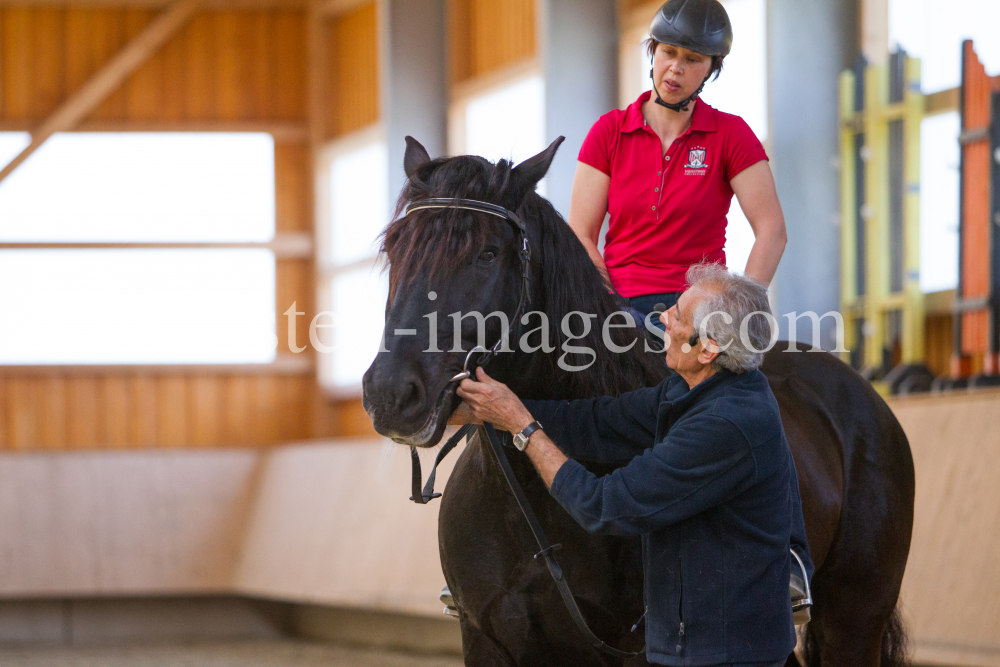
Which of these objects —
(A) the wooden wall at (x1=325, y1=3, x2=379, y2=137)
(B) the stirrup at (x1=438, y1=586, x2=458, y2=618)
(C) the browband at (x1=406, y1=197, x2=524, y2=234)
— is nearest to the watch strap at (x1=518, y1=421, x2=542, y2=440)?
(C) the browband at (x1=406, y1=197, x2=524, y2=234)

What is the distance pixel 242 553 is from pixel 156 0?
258 inches

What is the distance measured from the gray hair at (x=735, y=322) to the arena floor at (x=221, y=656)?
5.68 m

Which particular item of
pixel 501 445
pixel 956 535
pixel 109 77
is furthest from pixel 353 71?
pixel 501 445

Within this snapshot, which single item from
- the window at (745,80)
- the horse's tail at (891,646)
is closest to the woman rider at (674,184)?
the horse's tail at (891,646)

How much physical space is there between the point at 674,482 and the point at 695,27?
1354 mm

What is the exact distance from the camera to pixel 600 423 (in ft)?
7.91

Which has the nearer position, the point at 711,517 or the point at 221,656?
the point at 711,517

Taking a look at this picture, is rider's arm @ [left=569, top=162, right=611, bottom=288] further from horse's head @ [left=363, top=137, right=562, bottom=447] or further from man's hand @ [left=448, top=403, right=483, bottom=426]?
man's hand @ [left=448, top=403, right=483, bottom=426]

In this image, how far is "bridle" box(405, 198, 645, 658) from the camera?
89.0 inches

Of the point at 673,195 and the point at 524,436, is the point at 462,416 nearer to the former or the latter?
the point at 524,436

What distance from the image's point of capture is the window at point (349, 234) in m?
11.7

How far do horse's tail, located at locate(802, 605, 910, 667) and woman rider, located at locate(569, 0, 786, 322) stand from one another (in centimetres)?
127

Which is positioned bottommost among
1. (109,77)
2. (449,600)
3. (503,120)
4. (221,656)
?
(221,656)

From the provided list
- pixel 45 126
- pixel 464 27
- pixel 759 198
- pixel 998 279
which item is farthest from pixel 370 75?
pixel 759 198
